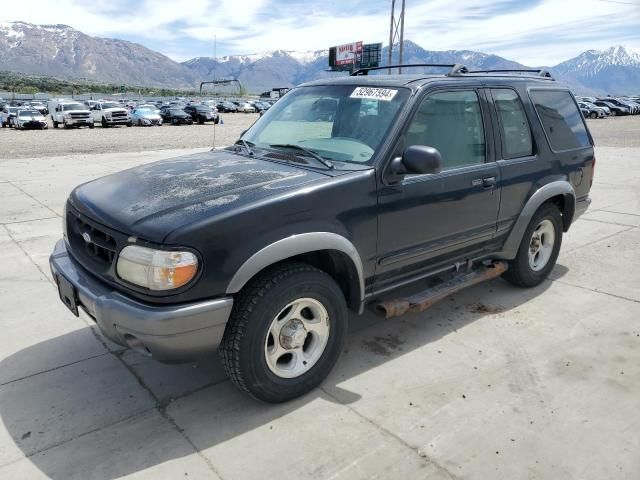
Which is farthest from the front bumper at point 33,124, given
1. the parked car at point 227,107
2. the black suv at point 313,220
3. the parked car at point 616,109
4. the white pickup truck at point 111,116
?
the parked car at point 616,109

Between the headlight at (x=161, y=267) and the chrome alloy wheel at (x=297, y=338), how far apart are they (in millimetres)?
594

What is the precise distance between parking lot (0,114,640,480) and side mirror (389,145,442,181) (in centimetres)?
133

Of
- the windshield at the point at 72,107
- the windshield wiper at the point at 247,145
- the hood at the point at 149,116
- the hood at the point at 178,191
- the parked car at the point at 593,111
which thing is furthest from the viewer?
the parked car at the point at 593,111

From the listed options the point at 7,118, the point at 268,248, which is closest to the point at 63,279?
the point at 268,248

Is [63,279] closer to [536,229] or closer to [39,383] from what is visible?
[39,383]

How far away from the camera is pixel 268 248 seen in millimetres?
2713

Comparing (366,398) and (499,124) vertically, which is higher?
(499,124)

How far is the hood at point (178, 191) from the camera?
2670 millimetres

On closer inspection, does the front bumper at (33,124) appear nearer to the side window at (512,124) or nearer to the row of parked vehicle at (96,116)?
the row of parked vehicle at (96,116)

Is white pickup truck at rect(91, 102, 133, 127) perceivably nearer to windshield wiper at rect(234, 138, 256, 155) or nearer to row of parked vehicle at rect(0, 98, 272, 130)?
row of parked vehicle at rect(0, 98, 272, 130)

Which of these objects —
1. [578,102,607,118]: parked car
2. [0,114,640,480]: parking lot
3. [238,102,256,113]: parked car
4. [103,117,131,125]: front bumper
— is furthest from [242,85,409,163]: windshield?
[238,102,256,113]: parked car

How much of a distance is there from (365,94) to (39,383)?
288 cm

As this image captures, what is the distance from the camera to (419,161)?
3.09 m

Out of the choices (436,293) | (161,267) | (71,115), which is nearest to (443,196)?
(436,293)
